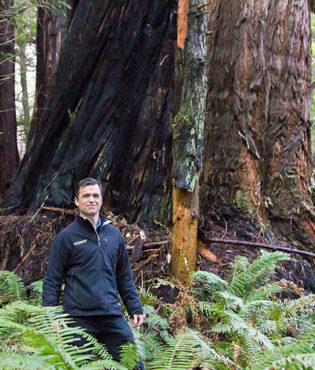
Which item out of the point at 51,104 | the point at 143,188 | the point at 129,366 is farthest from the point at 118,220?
the point at 129,366

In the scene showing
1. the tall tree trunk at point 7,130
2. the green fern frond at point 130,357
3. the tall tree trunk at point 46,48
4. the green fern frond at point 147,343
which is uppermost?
the tall tree trunk at point 46,48

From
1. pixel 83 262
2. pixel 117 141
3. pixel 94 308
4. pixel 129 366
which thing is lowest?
pixel 129 366

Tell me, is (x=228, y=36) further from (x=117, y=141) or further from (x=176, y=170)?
(x=176, y=170)

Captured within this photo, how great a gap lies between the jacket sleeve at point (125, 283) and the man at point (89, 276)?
12 centimetres

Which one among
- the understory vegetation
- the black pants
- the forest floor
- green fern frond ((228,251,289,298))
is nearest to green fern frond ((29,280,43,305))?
the understory vegetation

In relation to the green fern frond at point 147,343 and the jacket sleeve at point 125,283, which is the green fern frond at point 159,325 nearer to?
the green fern frond at point 147,343

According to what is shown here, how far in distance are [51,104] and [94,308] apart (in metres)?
4.77

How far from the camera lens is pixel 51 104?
721cm

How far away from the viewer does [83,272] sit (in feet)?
11.0

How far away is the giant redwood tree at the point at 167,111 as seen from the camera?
653 cm

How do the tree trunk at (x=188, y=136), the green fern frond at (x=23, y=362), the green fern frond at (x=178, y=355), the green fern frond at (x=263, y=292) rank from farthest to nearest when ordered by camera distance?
the tree trunk at (x=188, y=136), the green fern frond at (x=263, y=292), the green fern frond at (x=178, y=355), the green fern frond at (x=23, y=362)

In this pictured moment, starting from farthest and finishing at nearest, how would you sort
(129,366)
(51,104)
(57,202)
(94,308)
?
(51,104) → (57,202) → (94,308) → (129,366)

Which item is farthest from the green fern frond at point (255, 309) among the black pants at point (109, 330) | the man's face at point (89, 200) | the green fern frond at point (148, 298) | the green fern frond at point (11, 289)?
the green fern frond at point (11, 289)

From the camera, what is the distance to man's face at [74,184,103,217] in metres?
3.44
